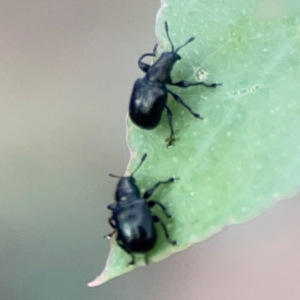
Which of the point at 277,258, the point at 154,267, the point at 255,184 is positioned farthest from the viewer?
the point at 154,267

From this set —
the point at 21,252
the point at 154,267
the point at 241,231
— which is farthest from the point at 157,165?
the point at 21,252

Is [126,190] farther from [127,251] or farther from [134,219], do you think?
[127,251]

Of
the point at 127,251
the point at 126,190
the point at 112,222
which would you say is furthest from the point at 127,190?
the point at 127,251

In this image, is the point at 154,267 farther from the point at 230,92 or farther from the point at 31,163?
the point at 230,92

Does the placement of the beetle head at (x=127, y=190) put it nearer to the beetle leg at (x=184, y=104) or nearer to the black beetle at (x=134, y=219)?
the black beetle at (x=134, y=219)

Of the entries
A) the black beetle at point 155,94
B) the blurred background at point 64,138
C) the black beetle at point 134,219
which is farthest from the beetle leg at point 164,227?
the blurred background at point 64,138
